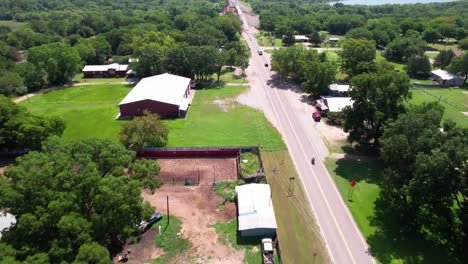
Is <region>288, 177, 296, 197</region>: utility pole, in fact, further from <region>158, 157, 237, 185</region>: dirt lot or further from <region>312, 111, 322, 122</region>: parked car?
<region>312, 111, 322, 122</region>: parked car

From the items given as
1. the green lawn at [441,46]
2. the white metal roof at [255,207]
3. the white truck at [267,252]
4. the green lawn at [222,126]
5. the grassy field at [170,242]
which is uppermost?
the green lawn at [441,46]

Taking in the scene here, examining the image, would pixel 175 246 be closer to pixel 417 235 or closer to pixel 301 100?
pixel 417 235

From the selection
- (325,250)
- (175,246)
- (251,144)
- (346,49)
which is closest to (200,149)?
(251,144)

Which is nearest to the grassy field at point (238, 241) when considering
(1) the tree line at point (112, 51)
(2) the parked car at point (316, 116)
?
(2) the parked car at point (316, 116)

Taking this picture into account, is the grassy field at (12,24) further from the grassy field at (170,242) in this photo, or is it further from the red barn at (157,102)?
the grassy field at (170,242)

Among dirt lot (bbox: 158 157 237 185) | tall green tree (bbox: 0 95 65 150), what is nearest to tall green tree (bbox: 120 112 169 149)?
dirt lot (bbox: 158 157 237 185)

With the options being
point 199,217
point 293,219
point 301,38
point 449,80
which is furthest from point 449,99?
point 301,38
